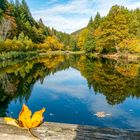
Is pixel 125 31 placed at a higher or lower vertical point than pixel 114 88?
higher

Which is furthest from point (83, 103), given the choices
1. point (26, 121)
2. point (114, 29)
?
point (114, 29)

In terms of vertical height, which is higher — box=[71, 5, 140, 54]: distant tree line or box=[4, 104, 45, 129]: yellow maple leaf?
box=[71, 5, 140, 54]: distant tree line

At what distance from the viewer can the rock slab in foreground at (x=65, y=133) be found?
4.58 m

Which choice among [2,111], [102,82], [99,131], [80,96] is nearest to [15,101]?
[2,111]

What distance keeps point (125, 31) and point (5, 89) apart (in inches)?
1485

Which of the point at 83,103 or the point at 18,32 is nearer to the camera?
the point at 83,103

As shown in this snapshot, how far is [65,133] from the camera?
188 inches

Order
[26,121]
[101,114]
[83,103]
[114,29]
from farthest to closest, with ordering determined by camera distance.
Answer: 1. [114,29]
2. [83,103]
3. [101,114]
4. [26,121]

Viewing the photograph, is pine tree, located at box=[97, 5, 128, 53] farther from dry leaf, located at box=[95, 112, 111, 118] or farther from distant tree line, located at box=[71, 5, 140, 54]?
dry leaf, located at box=[95, 112, 111, 118]

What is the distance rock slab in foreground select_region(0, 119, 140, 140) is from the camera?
15.0 feet

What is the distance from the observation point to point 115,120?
496 inches

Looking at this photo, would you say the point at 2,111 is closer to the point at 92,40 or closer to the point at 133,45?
the point at 133,45

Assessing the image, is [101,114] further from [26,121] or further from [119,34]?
[119,34]

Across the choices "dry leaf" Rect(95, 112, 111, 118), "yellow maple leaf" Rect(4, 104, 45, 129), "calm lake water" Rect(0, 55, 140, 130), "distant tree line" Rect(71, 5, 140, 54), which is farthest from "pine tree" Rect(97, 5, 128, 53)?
"yellow maple leaf" Rect(4, 104, 45, 129)
